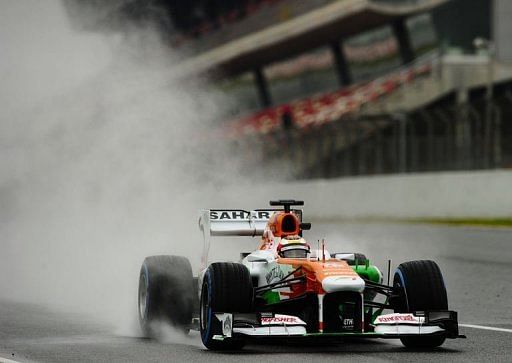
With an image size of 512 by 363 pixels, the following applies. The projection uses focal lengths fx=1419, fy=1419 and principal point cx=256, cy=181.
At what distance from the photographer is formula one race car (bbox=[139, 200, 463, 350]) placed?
9.17 metres

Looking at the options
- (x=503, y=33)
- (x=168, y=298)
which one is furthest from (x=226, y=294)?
(x=503, y=33)

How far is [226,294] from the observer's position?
927cm

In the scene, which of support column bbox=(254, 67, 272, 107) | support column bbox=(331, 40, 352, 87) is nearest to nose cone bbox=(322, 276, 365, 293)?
support column bbox=(331, 40, 352, 87)

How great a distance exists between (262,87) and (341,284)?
156 feet

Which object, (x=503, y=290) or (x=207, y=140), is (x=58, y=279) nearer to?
(x=503, y=290)

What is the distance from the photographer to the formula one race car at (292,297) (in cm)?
917

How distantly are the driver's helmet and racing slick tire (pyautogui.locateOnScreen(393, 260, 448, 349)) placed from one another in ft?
2.28

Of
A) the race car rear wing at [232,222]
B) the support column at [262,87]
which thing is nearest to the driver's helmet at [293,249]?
the race car rear wing at [232,222]

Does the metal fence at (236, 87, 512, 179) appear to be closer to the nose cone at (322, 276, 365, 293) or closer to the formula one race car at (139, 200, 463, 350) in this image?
the formula one race car at (139, 200, 463, 350)

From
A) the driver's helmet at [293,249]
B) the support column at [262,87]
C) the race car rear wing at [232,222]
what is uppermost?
the support column at [262,87]

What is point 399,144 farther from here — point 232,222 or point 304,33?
point 304,33

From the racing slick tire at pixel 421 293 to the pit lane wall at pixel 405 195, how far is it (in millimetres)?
16248

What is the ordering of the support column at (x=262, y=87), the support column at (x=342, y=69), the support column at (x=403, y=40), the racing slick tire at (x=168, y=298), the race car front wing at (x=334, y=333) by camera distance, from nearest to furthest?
the race car front wing at (x=334, y=333) < the racing slick tire at (x=168, y=298) < the support column at (x=403, y=40) < the support column at (x=342, y=69) < the support column at (x=262, y=87)

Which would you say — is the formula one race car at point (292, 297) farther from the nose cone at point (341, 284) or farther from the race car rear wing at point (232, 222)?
the race car rear wing at point (232, 222)
